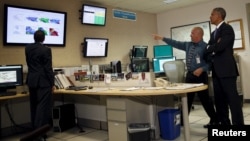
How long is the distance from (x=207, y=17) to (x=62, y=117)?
4183 mm

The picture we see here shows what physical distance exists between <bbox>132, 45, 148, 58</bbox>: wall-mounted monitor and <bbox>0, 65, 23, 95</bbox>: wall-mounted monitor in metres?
2.90

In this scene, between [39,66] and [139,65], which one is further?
[139,65]

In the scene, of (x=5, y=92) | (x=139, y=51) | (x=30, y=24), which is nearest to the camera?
(x=5, y=92)

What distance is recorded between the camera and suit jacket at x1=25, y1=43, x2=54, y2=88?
3.25 metres

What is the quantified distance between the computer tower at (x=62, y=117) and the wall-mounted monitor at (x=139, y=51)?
2.45 meters

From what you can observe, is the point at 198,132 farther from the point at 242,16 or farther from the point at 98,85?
the point at 242,16

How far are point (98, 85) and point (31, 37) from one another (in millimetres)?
1594

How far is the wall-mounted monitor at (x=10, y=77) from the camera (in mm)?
3684

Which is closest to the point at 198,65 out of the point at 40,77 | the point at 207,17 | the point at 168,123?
the point at 168,123

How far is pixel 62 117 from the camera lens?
396 cm

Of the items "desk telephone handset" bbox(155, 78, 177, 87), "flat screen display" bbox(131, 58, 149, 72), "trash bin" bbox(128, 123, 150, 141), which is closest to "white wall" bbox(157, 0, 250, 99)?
"flat screen display" bbox(131, 58, 149, 72)

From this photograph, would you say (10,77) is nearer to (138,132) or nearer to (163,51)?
(138,132)

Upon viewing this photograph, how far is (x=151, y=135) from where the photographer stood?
3172 mm

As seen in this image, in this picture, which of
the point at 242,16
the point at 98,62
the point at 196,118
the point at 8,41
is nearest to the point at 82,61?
the point at 98,62
